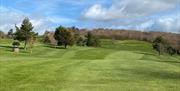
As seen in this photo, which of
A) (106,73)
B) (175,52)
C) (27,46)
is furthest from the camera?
(175,52)

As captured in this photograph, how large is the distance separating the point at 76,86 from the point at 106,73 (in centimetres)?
707

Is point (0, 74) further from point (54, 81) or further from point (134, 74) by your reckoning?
point (134, 74)

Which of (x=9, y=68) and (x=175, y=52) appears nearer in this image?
(x=9, y=68)

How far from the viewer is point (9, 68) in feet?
91.2

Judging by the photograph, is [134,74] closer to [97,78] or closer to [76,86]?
[97,78]

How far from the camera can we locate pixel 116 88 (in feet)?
65.6

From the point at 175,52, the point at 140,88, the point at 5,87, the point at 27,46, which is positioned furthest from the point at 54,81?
the point at 175,52

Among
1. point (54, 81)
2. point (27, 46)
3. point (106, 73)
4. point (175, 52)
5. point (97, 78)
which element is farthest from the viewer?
point (175, 52)

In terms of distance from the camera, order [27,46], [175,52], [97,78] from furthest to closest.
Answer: [175,52] → [27,46] → [97,78]

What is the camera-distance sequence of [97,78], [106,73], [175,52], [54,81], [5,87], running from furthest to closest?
1. [175,52]
2. [106,73]
3. [97,78]
4. [54,81]
5. [5,87]

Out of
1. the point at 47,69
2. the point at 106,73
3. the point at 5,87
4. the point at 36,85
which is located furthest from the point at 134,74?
the point at 5,87

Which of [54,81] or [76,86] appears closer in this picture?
[76,86]

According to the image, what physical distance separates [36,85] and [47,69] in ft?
24.8

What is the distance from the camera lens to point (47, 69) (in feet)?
92.7
